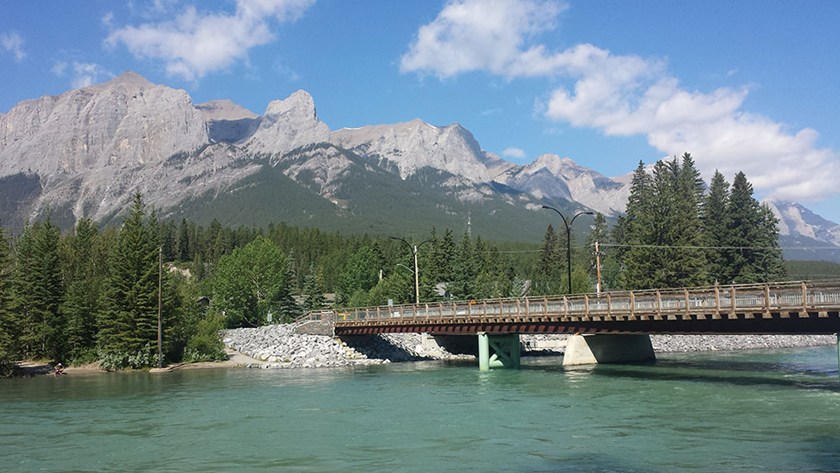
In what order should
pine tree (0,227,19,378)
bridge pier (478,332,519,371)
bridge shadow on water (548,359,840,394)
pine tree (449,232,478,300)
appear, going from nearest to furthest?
bridge shadow on water (548,359,840,394) → bridge pier (478,332,519,371) → pine tree (0,227,19,378) → pine tree (449,232,478,300)

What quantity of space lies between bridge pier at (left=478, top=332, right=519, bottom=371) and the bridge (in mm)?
83

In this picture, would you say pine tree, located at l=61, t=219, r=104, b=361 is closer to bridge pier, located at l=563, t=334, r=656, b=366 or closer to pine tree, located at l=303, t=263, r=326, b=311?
pine tree, located at l=303, t=263, r=326, b=311

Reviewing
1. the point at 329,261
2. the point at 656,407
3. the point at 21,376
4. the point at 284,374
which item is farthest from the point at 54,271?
the point at 329,261

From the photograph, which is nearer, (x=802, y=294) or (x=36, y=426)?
(x=36, y=426)

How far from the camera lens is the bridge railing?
35.9m

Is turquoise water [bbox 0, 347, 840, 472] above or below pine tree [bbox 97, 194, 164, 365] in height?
below

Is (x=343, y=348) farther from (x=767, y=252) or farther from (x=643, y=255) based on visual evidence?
(x=767, y=252)

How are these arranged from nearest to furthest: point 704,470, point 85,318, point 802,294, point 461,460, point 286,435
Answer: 1. point 704,470
2. point 461,460
3. point 286,435
4. point 802,294
5. point 85,318

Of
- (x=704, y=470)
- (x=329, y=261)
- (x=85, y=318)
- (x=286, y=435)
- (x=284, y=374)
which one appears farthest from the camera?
(x=329, y=261)

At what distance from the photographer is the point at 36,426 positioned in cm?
3173

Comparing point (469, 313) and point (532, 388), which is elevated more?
point (469, 313)

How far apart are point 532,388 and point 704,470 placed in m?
22.5

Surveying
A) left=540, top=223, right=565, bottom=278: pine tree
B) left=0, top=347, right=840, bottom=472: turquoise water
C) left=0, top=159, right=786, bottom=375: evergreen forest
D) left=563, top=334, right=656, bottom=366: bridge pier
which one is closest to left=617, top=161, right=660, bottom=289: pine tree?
left=0, top=159, right=786, bottom=375: evergreen forest

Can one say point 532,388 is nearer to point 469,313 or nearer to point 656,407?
point 656,407
